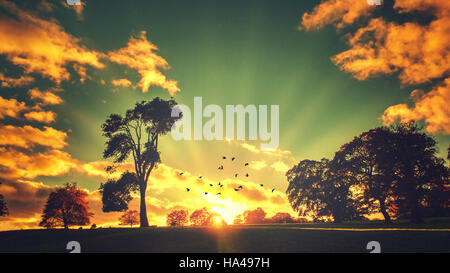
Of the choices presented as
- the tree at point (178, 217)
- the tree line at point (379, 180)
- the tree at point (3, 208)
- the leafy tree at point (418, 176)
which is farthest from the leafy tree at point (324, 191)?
the tree at point (178, 217)

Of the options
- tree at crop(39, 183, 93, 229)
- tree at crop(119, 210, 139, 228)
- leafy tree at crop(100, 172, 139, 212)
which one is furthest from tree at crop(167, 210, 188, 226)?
leafy tree at crop(100, 172, 139, 212)

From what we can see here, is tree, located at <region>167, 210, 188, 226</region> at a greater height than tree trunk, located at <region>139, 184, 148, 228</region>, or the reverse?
tree trunk, located at <region>139, 184, 148, 228</region>

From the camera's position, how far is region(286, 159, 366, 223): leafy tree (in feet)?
160

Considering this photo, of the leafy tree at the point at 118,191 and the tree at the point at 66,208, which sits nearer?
the leafy tree at the point at 118,191

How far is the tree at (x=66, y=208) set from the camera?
5956 cm

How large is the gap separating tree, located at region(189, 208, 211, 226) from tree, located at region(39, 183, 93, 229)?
249ft

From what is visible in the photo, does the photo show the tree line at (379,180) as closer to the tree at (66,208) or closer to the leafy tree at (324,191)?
the leafy tree at (324,191)

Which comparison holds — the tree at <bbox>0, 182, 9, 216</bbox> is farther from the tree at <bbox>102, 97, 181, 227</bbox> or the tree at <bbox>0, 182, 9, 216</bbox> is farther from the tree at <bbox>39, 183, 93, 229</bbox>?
the tree at <bbox>102, 97, 181, 227</bbox>

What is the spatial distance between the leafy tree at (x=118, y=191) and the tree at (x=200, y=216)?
10017cm

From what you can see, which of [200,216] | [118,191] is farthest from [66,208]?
[200,216]

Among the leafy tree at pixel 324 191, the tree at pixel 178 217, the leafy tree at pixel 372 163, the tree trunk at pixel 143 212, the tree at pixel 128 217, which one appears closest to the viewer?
the tree trunk at pixel 143 212

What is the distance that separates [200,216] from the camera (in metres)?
133
